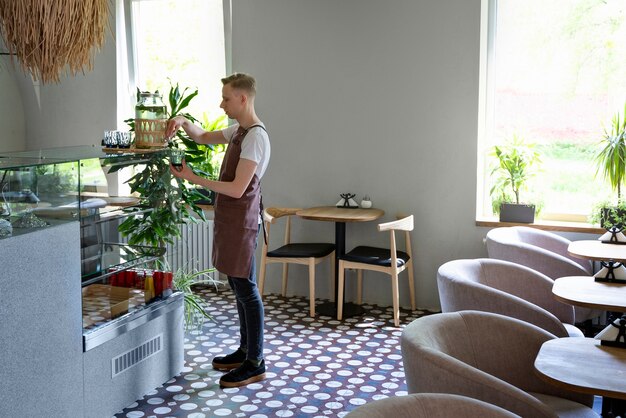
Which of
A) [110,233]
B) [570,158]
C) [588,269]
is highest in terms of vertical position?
[570,158]

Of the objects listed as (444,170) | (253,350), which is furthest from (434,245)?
(253,350)

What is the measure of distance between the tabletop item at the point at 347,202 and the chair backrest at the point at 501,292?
2.25m

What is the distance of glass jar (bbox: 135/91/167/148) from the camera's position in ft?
13.8

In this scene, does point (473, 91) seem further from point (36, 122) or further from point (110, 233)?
point (36, 122)

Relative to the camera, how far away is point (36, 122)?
819 cm

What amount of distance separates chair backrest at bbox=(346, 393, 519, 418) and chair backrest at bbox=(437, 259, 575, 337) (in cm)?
155

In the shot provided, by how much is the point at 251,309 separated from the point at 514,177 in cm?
260

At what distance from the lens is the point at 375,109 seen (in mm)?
6527

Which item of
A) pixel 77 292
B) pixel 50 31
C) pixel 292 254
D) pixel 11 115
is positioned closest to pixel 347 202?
pixel 292 254

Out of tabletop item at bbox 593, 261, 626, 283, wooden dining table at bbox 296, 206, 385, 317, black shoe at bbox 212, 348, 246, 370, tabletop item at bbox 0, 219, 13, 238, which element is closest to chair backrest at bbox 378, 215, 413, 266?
wooden dining table at bbox 296, 206, 385, 317

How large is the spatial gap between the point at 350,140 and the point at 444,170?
0.84 m

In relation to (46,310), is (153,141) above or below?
above

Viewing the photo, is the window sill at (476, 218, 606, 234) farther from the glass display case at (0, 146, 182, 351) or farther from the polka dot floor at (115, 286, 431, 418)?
the glass display case at (0, 146, 182, 351)

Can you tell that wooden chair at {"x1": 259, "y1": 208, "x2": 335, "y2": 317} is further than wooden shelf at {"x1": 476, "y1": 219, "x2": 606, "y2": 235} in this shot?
Yes
